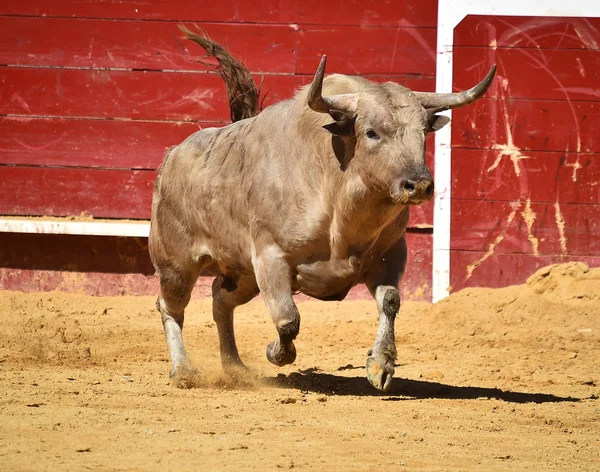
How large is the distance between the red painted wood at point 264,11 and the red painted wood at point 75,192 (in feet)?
4.52

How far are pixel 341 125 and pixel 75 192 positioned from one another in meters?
4.52

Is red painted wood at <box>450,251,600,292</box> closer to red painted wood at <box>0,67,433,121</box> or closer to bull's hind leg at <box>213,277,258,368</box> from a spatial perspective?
red painted wood at <box>0,67,433,121</box>

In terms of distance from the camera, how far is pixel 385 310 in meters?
5.87

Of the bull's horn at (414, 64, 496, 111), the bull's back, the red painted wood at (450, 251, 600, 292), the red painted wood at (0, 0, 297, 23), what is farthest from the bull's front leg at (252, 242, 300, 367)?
the red painted wood at (0, 0, 297, 23)

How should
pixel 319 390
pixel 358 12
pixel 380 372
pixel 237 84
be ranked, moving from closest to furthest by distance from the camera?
pixel 380 372 → pixel 319 390 → pixel 237 84 → pixel 358 12

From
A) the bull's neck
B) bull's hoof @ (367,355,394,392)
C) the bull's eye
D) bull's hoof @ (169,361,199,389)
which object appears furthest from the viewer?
bull's hoof @ (169,361,199,389)

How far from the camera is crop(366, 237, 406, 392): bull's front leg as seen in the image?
5578mm

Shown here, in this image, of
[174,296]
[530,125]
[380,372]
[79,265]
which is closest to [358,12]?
[530,125]

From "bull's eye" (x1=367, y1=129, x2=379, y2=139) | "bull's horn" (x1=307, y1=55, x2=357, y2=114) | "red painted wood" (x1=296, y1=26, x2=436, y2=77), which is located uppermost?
"red painted wood" (x1=296, y1=26, x2=436, y2=77)

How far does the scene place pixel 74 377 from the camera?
6.26 m

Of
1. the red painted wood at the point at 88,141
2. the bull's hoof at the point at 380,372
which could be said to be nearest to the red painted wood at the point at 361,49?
the red painted wood at the point at 88,141

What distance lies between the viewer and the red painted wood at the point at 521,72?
30.7 feet

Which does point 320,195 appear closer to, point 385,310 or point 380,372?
point 385,310

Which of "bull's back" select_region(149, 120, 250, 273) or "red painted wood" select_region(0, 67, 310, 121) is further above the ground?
"red painted wood" select_region(0, 67, 310, 121)
